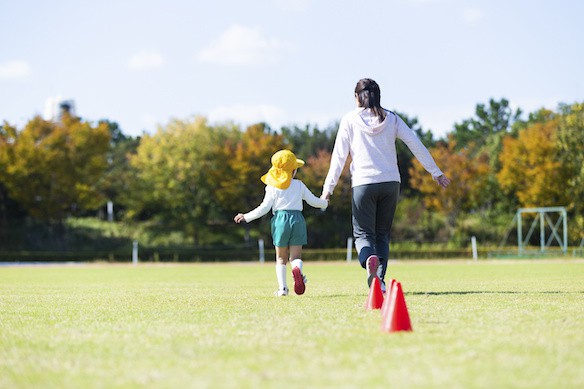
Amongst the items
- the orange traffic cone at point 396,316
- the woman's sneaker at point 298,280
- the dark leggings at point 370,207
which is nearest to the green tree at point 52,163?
the woman's sneaker at point 298,280

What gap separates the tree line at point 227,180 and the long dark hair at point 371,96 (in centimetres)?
3868

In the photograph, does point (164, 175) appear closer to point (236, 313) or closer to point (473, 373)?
point (236, 313)

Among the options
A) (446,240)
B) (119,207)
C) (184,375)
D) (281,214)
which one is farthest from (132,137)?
(184,375)

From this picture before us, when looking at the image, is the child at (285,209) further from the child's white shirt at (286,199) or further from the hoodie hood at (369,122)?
the hoodie hood at (369,122)

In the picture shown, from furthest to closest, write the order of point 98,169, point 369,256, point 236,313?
1. point 98,169
2. point 369,256
3. point 236,313

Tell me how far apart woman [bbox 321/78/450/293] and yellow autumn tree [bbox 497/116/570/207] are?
131 feet

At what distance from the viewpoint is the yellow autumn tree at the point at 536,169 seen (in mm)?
46594

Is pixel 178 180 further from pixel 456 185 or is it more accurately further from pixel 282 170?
pixel 282 170

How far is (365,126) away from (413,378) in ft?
16.4

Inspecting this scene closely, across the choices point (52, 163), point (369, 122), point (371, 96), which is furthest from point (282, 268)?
point (52, 163)

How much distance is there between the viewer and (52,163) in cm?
4478

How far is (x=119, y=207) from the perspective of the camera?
6059cm

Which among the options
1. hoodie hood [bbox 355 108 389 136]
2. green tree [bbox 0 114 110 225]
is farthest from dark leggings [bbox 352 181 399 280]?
green tree [bbox 0 114 110 225]

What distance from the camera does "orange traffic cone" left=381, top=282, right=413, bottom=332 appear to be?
16.9ft
